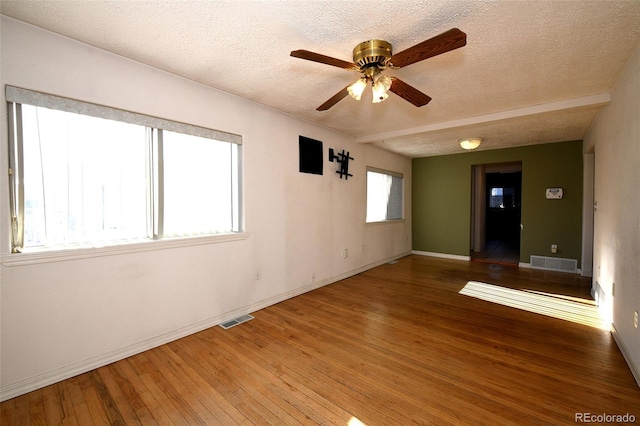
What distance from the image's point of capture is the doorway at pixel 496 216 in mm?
6691

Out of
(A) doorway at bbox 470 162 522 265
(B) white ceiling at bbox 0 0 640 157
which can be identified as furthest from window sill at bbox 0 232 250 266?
(A) doorway at bbox 470 162 522 265

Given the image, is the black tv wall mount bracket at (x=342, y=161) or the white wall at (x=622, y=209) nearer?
the white wall at (x=622, y=209)

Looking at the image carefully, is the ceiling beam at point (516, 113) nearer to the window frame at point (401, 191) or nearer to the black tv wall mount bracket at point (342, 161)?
the black tv wall mount bracket at point (342, 161)

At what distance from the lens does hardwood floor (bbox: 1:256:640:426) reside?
1.67 metres

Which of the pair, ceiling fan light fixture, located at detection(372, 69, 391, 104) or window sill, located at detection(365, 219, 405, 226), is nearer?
ceiling fan light fixture, located at detection(372, 69, 391, 104)

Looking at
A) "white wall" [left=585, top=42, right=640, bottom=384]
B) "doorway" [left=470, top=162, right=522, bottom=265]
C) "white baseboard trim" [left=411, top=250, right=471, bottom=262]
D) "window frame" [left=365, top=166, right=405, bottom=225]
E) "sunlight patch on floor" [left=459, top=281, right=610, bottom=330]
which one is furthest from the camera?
"doorway" [left=470, top=162, right=522, bottom=265]

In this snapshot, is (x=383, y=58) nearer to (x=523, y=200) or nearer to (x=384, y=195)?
(x=384, y=195)

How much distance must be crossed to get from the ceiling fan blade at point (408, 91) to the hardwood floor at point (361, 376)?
88.2 inches

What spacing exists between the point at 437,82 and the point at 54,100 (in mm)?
3255

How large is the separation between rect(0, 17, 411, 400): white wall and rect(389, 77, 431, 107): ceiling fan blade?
177 centimetres

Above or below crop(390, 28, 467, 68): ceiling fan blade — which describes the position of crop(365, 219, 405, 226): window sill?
below

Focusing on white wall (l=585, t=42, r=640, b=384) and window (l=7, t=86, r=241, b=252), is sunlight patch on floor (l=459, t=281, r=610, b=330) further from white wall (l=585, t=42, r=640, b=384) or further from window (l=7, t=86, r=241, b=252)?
window (l=7, t=86, r=241, b=252)

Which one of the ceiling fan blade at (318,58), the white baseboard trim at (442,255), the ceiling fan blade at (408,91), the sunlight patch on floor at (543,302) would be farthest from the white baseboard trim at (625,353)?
the white baseboard trim at (442,255)

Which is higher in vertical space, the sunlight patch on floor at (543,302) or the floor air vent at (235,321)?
the sunlight patch on floor at (543,302)
